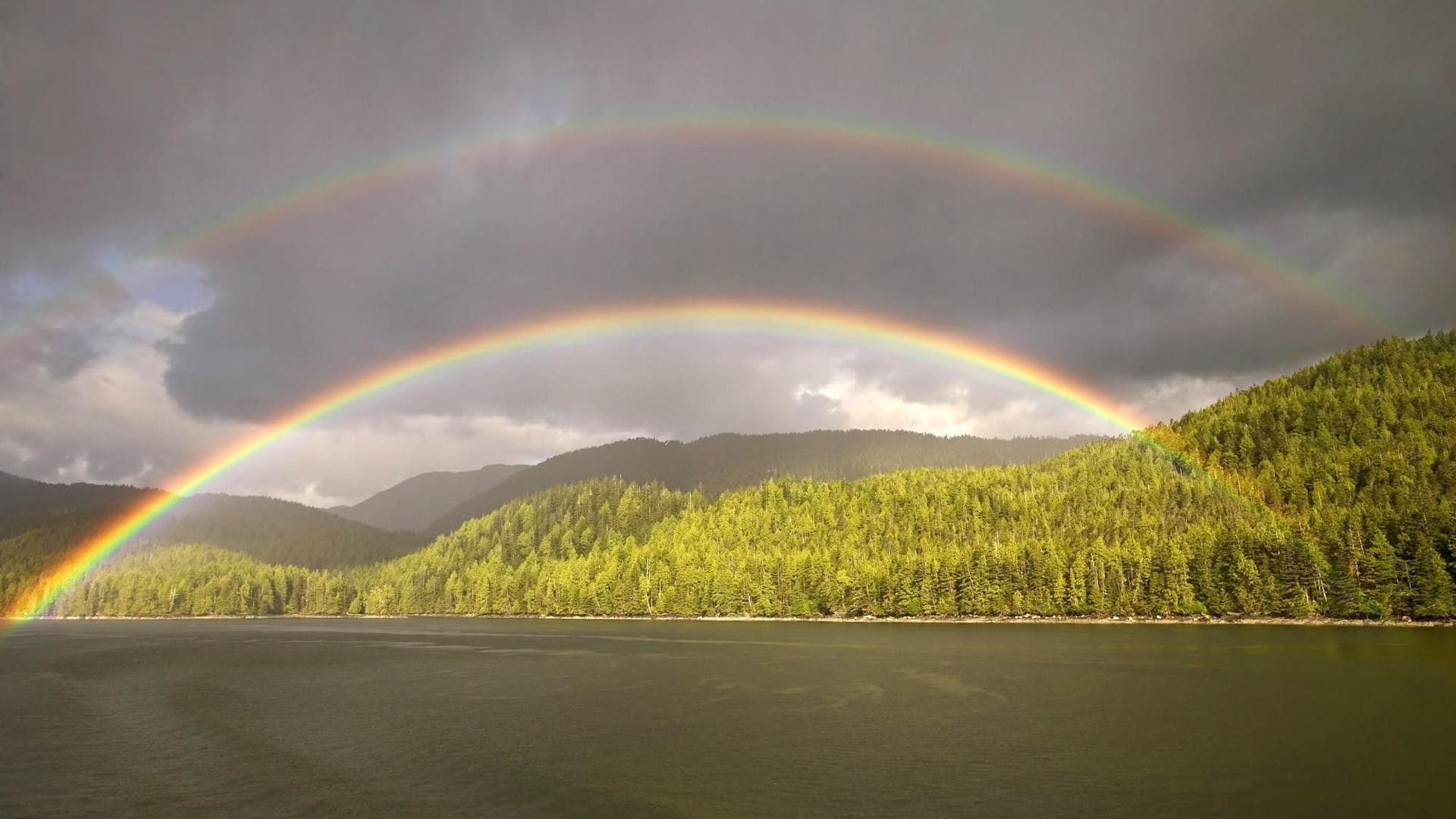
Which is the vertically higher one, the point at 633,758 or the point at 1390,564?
the point at 1390,564

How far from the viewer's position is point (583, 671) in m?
95.5

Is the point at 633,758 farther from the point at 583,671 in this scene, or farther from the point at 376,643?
the point at 376,643

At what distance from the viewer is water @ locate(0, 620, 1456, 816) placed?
38281mm

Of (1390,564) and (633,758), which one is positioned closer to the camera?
(633,758)

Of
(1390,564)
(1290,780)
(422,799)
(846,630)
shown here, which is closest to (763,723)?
(422,799)

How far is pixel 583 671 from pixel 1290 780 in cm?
7399

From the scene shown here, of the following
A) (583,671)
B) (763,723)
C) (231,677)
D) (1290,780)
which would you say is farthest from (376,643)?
(1290,780)

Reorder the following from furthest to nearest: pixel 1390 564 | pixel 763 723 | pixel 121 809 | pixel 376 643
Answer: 1. pixel 376 643
2. pixel 1390 564
3. pixel 763 723
4. pixel 121 809

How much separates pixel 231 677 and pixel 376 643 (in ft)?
197

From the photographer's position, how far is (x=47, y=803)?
3916 cm

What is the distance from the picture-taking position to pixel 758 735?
54500 millimetres

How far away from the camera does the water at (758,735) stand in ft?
126

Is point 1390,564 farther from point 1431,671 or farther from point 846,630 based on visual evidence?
point 846,630

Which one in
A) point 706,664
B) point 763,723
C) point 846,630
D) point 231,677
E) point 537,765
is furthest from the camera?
point 846,630
